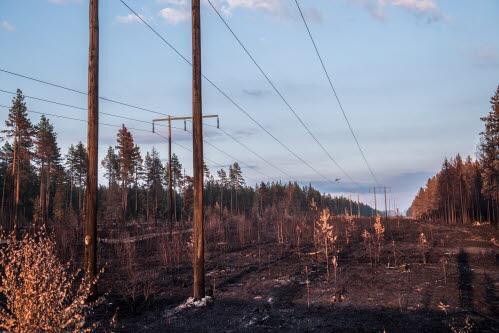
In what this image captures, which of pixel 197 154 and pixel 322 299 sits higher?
pixel 197 154

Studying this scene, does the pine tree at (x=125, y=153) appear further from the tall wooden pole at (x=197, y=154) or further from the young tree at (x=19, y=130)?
the tall wooden pole at (x=197, y=154)

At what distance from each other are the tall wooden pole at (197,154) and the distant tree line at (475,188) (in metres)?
40.3

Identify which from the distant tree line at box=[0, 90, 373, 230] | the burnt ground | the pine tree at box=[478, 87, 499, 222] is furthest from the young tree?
the pine tree at box=[478, 87, 499, 222]

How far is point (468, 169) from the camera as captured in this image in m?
87.1

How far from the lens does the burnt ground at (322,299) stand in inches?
362

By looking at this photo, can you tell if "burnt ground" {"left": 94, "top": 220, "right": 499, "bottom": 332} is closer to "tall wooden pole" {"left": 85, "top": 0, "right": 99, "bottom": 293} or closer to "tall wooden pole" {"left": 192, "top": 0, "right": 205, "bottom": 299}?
"tall wooden pole" {"left": 192, "top": 0, "right": 205, "bottom": 299}

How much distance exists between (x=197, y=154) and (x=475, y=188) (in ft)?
251

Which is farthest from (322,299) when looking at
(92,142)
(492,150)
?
(492,150)

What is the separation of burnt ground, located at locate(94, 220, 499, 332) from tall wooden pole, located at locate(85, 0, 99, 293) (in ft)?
5.49

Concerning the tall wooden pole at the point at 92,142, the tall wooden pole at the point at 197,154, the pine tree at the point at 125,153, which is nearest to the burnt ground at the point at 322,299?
the tall wooden pole at the point at 197,154

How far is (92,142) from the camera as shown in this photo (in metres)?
10.9

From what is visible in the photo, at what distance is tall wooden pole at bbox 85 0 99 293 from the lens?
10.6 m

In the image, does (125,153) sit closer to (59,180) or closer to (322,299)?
(59,180)

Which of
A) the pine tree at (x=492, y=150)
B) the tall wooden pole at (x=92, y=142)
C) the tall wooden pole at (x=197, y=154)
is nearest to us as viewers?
the tall wooden pole at (x=92, y=142)
